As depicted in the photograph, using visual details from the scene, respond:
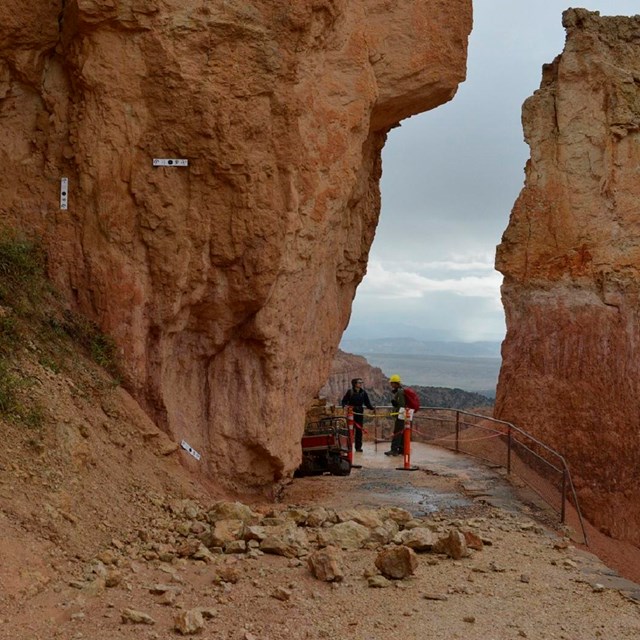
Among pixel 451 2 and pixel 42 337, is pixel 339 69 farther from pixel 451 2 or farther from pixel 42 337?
pixel 42 337

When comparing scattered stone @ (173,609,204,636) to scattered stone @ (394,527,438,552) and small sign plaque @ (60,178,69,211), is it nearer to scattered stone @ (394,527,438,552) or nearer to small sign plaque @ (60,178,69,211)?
scattered stone @ (394,527,438,552)

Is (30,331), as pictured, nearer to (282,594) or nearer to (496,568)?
(282,594)

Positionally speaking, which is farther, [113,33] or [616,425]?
[616,425]

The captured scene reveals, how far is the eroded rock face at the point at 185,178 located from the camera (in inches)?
371

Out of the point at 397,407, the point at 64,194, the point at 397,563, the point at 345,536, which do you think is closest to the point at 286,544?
the point at 345,536

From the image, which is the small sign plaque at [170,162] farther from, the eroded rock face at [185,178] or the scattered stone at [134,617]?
the scattered stone at [134,617]

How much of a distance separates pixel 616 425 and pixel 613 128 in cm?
684

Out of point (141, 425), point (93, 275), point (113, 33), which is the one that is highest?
point (113, 33)

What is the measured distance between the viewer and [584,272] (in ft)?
64.2

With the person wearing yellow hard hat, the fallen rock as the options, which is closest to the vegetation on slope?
the fallen rock

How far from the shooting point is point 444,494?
1273 centimetres

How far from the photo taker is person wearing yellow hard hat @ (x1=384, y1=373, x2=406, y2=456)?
1659 centimetres

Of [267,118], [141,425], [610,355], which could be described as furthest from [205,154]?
Result: [610,355]

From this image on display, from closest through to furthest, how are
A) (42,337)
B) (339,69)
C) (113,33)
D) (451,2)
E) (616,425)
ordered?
(42,337) < (113,33) < (339,69) < (451,2) < (616,425)
